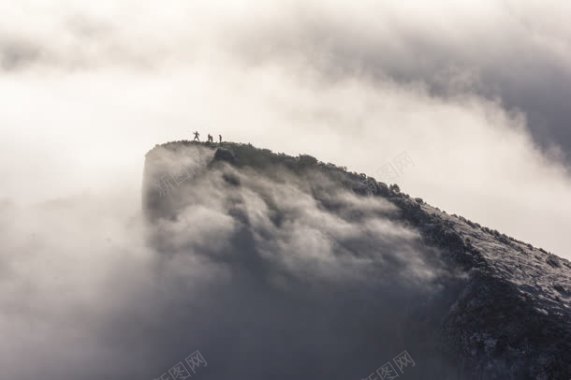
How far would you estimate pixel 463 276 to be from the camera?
19800 cm

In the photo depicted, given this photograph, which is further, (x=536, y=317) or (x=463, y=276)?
(x=463, y=276)

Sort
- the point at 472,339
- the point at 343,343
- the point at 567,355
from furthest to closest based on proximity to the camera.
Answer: the point at 343,343, the point at 472,339, the point at 567,355

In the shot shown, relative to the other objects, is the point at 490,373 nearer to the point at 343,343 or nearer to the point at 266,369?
the point at 343,343

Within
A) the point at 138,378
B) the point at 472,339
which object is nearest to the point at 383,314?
the point at 472,339

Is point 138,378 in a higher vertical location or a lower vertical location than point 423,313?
higher

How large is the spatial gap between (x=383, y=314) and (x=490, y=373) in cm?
2789

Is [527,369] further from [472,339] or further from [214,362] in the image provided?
[214,362]

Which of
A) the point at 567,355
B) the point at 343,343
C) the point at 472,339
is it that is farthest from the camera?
the point at 343,343

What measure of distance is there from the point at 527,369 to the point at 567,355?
7.49m

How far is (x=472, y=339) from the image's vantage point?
18562 cm

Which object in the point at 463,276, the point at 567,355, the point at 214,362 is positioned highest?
the point at 214,362

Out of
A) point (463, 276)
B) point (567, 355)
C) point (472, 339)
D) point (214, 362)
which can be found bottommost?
point (567, 355)

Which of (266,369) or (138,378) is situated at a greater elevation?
(138,378)

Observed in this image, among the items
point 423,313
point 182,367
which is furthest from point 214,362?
point 423,313
